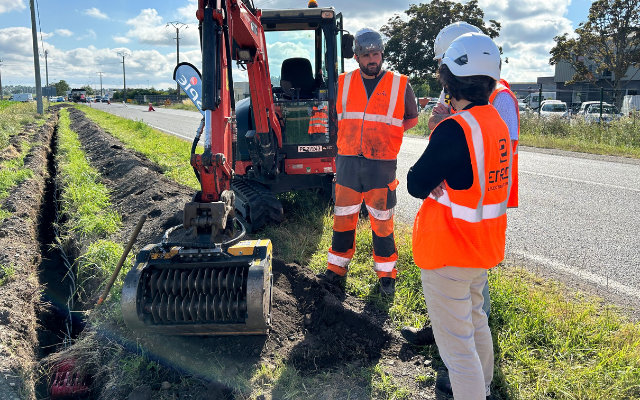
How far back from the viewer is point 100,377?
11.1 feet

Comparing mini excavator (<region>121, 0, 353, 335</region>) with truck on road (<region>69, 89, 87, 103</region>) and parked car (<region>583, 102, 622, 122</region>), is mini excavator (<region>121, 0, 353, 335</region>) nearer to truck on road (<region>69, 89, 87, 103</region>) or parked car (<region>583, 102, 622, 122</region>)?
parked car (<region>583, 102, 622, 122</region>)

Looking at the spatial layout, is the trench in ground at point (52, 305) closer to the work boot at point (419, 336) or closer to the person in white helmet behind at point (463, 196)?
the work boot at point (419, 336)

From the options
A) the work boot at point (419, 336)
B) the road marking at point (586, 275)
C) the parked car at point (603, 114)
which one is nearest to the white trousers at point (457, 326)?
the work boot at point (419, 336)

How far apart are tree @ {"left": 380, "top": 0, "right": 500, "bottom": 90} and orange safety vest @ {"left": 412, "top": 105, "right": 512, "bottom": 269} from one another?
86.5 ft

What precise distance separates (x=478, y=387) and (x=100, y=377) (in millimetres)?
2618

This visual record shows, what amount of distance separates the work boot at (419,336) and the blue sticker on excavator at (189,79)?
2.24m

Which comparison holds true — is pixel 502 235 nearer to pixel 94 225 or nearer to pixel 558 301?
pixel 558 301

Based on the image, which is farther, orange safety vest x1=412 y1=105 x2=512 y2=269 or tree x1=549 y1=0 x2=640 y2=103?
tree x1=549 y1=0 x2=640 y2=103

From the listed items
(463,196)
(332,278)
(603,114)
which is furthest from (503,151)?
(603,114)

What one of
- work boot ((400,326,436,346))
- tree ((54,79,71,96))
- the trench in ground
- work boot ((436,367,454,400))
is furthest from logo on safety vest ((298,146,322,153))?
tree ((54,79,71,96))

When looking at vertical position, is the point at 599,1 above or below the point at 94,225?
above

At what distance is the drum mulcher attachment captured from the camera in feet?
10.2

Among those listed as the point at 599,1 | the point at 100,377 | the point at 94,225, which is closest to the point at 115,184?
the point at 94,225

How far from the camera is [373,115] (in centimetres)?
408
